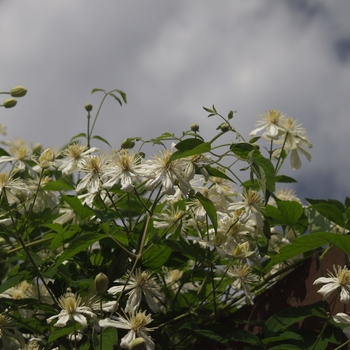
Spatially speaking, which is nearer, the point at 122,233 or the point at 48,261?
the point at 122,233

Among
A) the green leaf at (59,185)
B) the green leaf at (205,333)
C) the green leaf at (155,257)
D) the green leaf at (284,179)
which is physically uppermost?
the green leaf at (284,179)

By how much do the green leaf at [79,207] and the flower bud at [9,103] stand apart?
1.34 ft

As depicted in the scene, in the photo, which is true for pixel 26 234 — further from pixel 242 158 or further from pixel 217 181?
pixel 242 158

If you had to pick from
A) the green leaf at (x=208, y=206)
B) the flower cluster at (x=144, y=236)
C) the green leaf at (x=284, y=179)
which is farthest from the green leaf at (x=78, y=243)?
the green leaf at (x=284, y=179)

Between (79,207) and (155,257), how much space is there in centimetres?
23

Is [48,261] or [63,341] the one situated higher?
[48,261]

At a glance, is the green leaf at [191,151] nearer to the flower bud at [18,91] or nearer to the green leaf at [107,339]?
the green leaf at [107,339]

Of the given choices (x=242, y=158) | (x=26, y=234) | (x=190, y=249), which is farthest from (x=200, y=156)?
(x=26, y=234)

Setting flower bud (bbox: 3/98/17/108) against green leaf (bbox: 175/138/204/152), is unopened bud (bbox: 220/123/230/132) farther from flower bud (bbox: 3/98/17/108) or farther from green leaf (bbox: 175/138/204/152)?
flower bud (bbox: 3/98/17/108)

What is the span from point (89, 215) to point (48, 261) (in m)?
0.16

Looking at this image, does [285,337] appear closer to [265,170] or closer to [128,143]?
[265,170]

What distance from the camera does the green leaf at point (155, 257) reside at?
133cm

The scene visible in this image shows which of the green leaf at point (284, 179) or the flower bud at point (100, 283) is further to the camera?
the green leaf at point (284, 179)

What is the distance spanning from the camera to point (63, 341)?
1341mm
